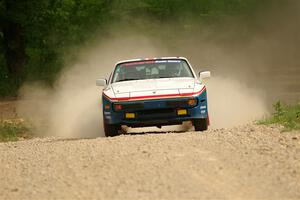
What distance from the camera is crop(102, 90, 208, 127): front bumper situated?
14.1 meters

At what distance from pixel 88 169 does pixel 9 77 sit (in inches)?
1047

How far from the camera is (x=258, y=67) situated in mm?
41969

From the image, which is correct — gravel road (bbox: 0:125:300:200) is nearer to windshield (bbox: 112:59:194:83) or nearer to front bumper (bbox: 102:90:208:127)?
front bumper (bbox: 102:90:208:127)

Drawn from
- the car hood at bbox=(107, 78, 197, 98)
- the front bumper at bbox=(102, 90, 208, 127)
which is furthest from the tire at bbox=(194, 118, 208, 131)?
the car hood at bbox=(107, 78, 197, 98)

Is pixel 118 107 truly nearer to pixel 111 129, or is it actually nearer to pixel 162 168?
pixel 111 129

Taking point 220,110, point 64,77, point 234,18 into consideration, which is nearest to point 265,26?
point 234,18

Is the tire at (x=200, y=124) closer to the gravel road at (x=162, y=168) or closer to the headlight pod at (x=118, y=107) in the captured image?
the headlight pod at (x=118, y=107)

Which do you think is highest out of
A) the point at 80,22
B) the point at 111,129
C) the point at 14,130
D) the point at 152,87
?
the point at 80,22

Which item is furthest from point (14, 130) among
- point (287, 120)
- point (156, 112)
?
point (287, 120)

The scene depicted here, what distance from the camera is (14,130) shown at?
2111cm

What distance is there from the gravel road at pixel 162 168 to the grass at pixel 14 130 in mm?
6731

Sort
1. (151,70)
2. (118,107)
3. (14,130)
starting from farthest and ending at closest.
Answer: (14,130) < (151,70) < (118,107)

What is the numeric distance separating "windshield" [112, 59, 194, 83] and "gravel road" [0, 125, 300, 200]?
10.5 ft

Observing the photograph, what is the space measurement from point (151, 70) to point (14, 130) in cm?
648
